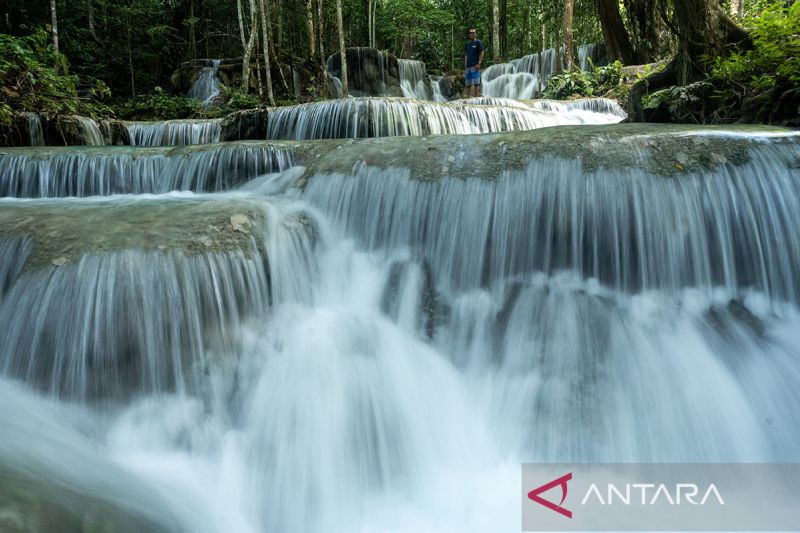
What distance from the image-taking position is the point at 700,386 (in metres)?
2.89

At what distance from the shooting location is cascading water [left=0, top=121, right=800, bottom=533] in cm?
249

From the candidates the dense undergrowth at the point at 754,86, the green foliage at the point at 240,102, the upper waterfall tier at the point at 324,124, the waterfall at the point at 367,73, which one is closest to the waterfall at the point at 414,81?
the waterfall at the point at 367,73

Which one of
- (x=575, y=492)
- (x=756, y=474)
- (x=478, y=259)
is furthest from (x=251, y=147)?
(x=756, y=474)

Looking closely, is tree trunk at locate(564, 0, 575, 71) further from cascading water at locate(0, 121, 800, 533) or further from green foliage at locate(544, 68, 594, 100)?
cascading water at locate(0, 121, 800, 533)

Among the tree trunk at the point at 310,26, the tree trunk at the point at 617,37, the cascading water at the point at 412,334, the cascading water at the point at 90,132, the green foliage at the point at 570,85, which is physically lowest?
the cascading water at the point at 412,334

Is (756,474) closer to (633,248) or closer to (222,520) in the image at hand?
(633,248)

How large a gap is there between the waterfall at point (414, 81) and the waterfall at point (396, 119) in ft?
35.3

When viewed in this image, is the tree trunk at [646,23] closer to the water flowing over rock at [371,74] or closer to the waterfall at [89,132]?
the water flowing over rock at [371,74]

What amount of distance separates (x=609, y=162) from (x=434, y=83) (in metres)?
16.3

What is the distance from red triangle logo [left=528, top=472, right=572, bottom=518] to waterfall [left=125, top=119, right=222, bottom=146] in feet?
25.6

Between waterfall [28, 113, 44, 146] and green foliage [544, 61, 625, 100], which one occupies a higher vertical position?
green foliage [544, 61, 625, 100]

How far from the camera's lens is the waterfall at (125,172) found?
5223 millimetres

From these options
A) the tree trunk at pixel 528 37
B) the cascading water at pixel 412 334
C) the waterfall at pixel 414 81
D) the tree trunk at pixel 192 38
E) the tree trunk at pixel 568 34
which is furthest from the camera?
the tree trunk at pixel 528 37

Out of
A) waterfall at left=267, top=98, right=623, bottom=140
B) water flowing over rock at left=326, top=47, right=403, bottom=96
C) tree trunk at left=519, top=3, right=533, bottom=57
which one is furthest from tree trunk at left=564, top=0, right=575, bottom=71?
tree trunk at left=519, top=3, right=533, bottom=57
